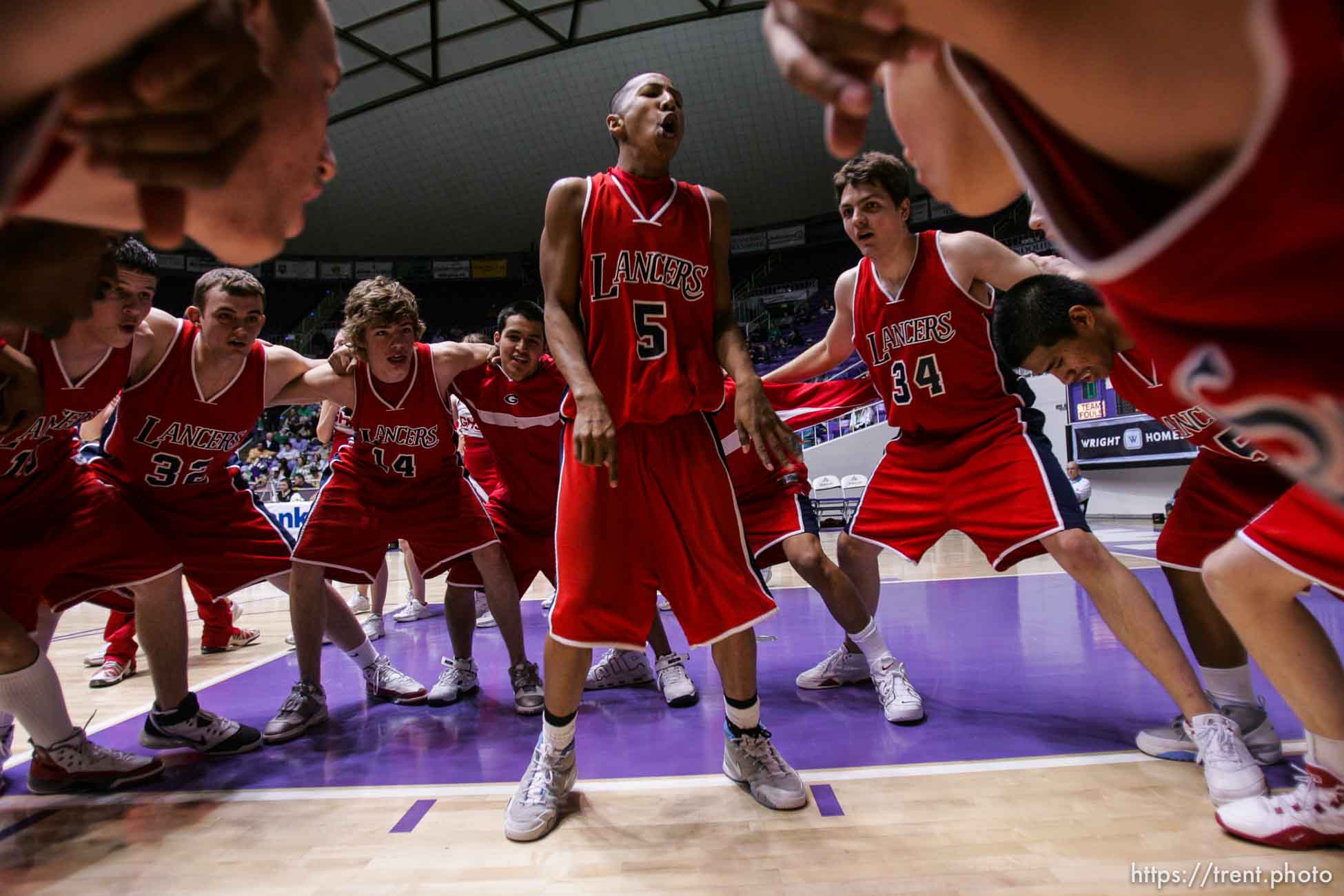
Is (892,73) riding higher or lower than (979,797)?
higher

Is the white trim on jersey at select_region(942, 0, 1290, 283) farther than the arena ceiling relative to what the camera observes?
No

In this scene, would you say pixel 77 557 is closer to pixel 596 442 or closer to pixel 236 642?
pixel 596 442

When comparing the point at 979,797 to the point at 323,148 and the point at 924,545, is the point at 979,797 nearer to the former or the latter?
the point at 924,545

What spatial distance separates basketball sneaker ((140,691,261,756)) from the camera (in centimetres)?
291

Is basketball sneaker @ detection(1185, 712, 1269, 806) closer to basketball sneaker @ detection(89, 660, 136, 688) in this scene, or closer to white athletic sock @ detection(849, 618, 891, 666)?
white athletic sock @ detection(849, 618, 891, 666)

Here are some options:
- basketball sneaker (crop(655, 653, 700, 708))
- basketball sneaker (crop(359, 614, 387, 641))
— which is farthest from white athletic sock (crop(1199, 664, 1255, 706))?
basketball sneaker (crop(359, 614, 387, 641))

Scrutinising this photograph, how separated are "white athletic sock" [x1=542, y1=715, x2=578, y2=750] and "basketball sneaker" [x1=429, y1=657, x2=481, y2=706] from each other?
4.69ft

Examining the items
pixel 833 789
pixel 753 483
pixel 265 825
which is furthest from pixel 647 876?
pixel 753 483

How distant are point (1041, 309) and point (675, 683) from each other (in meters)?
2.15

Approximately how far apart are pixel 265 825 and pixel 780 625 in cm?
359

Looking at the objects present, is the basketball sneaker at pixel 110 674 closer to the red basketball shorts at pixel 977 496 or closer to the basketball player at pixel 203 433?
the basketball player at pixel 203 433

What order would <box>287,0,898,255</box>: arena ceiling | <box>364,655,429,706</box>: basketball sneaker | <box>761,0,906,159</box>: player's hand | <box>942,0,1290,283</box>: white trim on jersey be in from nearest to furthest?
1. <box>942,0,1290,283</box>: white trim on jersey
2. <box>761,0,906,159</box>: player's hand
3. <box>364,655,429,706</box>: basketball sneaker
4. <box>287,0,898,255</box>: arena ceiling

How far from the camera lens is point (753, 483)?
358 centimetres

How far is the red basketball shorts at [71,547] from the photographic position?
102 inches
